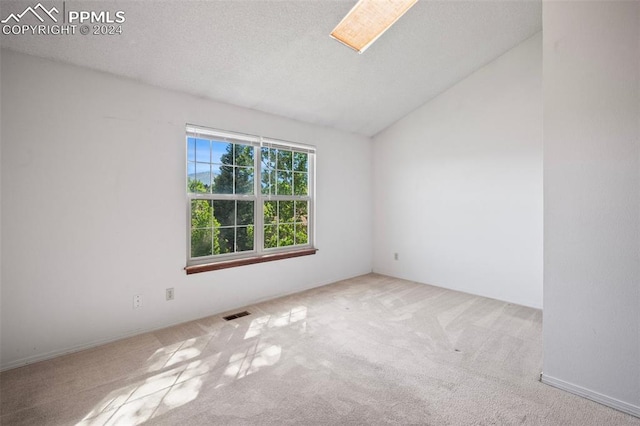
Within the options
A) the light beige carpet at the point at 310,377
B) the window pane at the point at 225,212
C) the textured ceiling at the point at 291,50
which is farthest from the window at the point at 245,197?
the light beige carpet at the point at 310,377

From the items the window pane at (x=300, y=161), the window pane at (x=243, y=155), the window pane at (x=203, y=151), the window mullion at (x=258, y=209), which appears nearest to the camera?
the window pane at (x=203, y=151)

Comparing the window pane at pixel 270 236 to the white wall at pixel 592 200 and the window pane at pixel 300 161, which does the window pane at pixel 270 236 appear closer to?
the window pane at pixel 300 161

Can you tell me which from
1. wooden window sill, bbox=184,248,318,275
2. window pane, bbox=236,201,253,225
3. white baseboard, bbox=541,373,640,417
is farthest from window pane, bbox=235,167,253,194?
white baseboard, bbox=541,373,640,417

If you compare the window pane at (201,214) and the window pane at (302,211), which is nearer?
the window pane at (201,214)

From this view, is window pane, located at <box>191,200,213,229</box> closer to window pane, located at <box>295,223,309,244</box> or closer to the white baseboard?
window pane, located at <box>295,223,309,244</box>

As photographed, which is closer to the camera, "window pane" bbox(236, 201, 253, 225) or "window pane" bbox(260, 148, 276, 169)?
"window pane" bbox(236, 201, 253, 225)

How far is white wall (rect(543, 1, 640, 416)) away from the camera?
1735 mm

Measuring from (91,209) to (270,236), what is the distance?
190 centimetres

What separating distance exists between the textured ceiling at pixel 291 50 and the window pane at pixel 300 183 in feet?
2.51

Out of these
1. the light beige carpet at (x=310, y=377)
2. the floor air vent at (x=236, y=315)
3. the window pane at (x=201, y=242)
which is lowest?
the light beige carpet at (x=310, y=377)

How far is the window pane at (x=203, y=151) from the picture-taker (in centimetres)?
319

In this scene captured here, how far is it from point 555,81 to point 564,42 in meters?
0.24

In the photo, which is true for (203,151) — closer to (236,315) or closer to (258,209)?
(258,209)

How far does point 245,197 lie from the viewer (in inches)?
140
